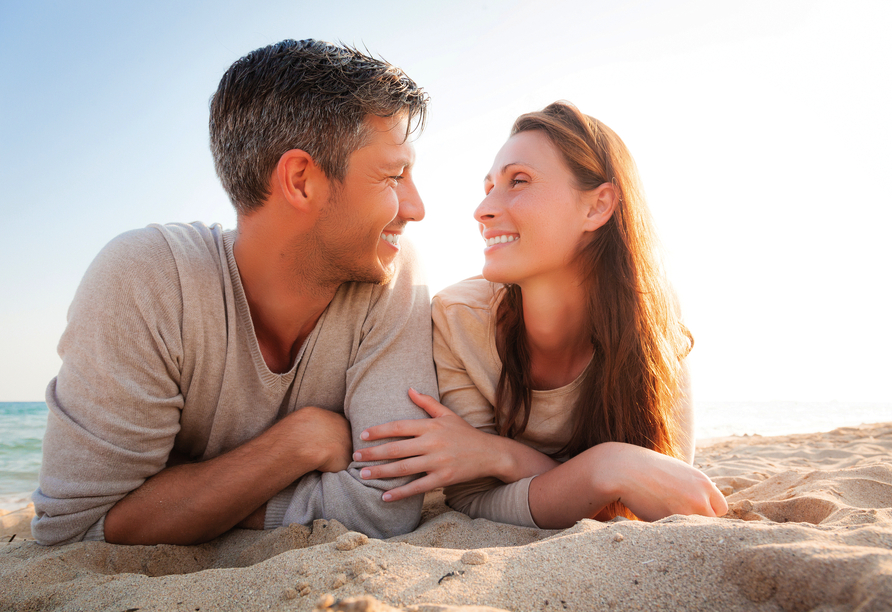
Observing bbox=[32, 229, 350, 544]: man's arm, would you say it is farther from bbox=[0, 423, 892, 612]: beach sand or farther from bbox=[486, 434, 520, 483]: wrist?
bbox=[486, 434, 520, 483]: wrist

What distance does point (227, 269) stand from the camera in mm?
2293

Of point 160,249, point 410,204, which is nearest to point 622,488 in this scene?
point 410,204

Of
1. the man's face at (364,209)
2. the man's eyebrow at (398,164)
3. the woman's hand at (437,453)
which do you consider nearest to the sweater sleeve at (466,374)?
the woman's hand at (437,453)

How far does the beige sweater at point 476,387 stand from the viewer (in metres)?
2.48

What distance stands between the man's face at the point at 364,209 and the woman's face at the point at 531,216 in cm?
52

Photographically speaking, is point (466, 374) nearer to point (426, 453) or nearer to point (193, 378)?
point (426, 453)

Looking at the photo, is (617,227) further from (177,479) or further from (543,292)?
(177,479)

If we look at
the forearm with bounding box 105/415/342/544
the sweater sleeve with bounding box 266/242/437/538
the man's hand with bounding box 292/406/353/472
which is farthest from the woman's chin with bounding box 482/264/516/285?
the forearm with bounding box 105/415/342/544

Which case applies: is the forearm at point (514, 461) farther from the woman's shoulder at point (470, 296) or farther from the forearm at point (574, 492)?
the woman's shoulder at point (470, 296)

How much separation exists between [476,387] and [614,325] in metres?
0.75

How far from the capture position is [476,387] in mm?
2553

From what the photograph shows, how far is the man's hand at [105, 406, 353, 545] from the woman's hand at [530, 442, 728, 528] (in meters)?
0.87

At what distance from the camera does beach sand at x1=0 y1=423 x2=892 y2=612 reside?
0.98 m

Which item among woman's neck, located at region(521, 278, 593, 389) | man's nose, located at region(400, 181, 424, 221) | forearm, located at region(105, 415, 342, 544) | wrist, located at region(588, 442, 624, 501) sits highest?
man's nose, located at region(400, 181, 424, 221)
